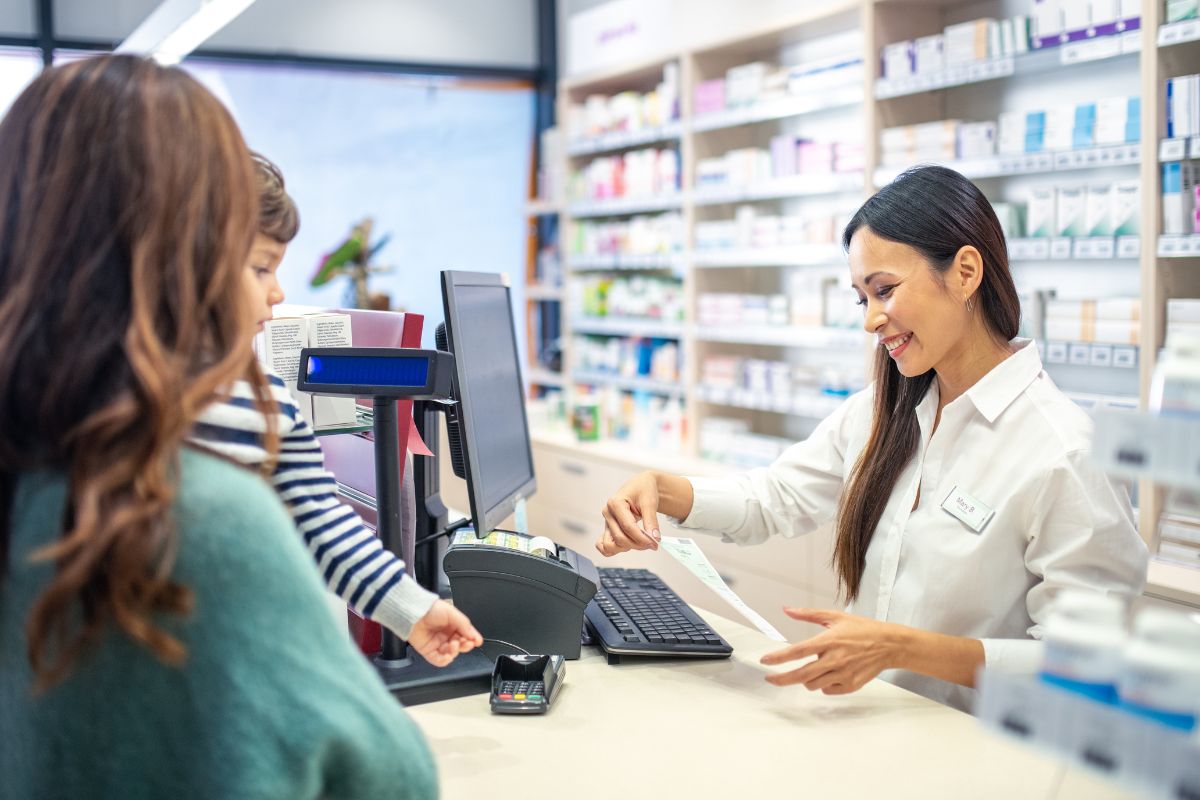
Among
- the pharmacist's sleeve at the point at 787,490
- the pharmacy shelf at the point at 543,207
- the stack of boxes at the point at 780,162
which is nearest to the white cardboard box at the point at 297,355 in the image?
the pharmacist's sleeve at the point at 787,490

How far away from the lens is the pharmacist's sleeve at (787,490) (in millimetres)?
2150

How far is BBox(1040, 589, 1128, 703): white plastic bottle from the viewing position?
2.81 feet

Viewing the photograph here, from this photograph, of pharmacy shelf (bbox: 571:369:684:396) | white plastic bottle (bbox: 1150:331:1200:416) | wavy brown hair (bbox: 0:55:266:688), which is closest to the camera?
wavy brown hair (bbox: 0:55:266:688)

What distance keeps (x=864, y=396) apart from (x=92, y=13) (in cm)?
474

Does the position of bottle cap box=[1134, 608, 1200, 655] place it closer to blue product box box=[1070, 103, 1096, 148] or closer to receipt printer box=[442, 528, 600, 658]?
receipt printer box=[442, 528, 600, 658]

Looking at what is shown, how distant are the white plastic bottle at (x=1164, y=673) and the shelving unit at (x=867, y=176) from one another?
2.03 metres

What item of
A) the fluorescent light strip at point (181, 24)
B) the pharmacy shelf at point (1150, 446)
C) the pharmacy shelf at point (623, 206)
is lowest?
the pharmacy shelf at point (1150, 446)

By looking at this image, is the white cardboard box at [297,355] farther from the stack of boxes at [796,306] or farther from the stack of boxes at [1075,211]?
the stack of boxes at [796,306]

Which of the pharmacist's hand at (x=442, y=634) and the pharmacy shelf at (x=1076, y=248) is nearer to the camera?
the pharmacist's hand at (x=442, y=634)

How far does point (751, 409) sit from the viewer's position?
4.70 m

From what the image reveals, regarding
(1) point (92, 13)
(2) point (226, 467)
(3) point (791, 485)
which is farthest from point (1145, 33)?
(1) point (92, 13)

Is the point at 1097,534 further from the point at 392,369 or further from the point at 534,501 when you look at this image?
the point at 534,501

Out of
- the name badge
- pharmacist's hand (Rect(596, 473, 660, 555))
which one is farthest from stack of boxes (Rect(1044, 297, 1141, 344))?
pharmacist's hand (Rect(596, 473, 660, 555))

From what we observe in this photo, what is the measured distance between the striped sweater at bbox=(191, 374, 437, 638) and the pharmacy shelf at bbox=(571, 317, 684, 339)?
11.3 ft
